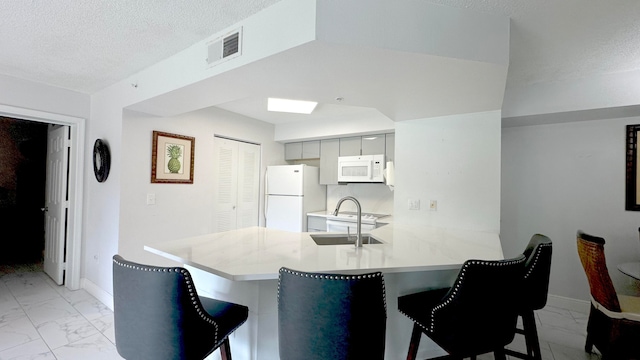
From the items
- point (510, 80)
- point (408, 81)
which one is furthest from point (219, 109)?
point (510, 80)

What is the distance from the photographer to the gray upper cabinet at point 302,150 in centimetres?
438

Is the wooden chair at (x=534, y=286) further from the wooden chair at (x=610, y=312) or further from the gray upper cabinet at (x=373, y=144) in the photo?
the gray upper cabinet at (x=373, y=144)

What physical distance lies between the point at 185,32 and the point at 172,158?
1.68m

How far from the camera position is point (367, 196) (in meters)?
4.23

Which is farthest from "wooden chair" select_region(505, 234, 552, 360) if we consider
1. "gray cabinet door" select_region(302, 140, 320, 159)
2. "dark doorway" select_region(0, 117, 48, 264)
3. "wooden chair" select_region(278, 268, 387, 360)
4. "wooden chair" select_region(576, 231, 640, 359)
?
"dark doorway" select_region(0, 117, 48, 264)

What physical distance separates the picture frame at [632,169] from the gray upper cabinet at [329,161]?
307 centimetres

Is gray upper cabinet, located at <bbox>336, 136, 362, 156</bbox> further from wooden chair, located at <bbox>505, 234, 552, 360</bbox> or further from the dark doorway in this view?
the dark doorway

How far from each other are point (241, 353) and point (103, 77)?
111 inches

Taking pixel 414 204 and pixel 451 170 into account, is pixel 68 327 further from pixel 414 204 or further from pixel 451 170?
pixel 451 170

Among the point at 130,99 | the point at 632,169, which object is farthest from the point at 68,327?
the point at 632,169

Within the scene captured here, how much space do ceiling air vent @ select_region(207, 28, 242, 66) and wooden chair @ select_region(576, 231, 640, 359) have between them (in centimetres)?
254

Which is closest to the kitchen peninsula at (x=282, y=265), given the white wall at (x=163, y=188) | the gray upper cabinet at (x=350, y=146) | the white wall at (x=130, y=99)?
the white wall at (x=130, y=99)

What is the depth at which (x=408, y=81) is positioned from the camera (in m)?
1.83

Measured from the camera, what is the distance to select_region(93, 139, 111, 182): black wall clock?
285 centimetres
